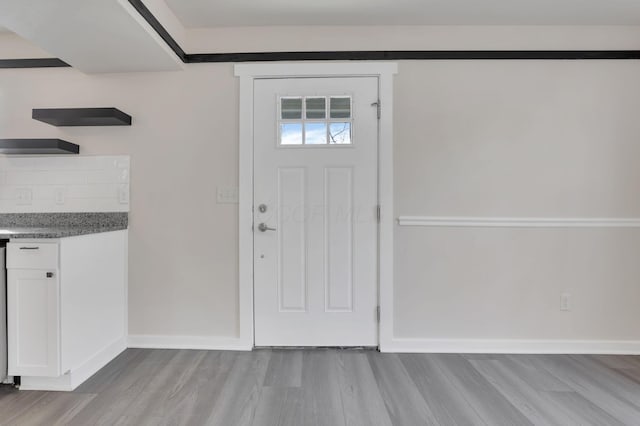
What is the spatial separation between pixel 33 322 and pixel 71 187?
105cm

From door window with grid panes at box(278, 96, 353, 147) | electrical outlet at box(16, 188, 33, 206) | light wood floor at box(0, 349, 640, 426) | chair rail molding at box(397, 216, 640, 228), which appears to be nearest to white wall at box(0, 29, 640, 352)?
chair rail molding at box(397, 216, 640, 228)

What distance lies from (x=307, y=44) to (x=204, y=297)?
2030mm

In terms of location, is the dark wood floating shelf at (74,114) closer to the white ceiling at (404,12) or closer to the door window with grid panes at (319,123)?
the white ceiling at (404,12)

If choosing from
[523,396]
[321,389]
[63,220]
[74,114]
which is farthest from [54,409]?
[523,396]

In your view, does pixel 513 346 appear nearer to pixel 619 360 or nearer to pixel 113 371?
pixel 619 360

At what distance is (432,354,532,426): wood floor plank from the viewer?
62.7 inches

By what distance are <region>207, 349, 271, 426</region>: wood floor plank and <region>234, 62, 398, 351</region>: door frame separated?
0.16 metres

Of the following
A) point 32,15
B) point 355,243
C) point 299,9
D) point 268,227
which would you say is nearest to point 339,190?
point 355,243

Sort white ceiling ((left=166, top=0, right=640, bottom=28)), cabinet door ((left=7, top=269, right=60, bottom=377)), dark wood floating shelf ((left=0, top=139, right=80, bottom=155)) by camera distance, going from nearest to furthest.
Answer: cabinet door ((left=7, top=269, right=60, bottom=377)) < white ceiling ((left=166, top=0, right=640, bottom=28)) < dark wood floating shelf ((left=0, top=139, right=80, bottom=155))

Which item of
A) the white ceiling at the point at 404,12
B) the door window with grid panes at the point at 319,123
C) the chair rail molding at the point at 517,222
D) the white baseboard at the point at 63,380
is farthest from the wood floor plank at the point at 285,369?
the white ceiling at the point at 404,12

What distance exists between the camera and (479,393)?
1797 millimetres

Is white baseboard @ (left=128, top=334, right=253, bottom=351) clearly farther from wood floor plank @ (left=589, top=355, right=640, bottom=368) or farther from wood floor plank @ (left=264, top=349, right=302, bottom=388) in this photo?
wood floor plank @ (left=589, top=355, right=640, bottom=368)

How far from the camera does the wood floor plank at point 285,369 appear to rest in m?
1.90

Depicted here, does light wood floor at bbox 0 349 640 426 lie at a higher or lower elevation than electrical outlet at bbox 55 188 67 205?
lower
